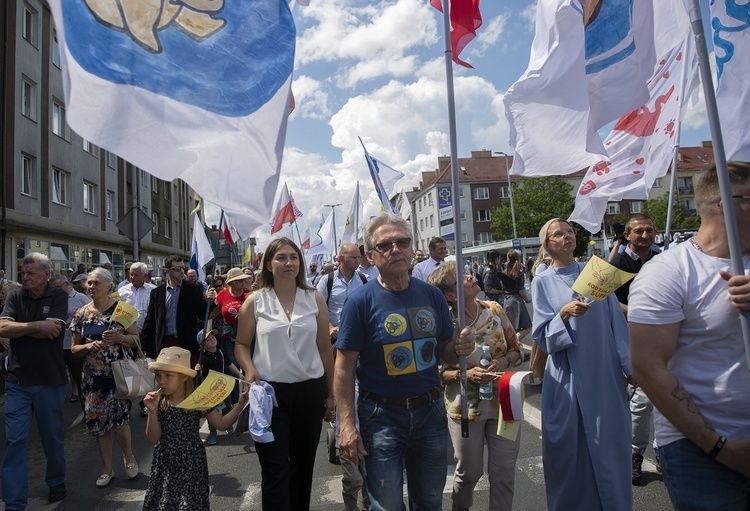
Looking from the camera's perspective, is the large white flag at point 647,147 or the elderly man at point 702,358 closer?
the elderly man at point 702,358

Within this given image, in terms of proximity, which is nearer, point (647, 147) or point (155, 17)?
point (155, 17)

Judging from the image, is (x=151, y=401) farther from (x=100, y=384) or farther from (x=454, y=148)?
(x=454, y=148)

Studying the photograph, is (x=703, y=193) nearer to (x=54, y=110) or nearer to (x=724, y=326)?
(x=724, y=326)

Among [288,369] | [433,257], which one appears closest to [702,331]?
[288,369]

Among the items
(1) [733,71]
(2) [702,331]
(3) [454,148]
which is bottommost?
(2) [702,331]

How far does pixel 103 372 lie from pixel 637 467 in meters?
4.73

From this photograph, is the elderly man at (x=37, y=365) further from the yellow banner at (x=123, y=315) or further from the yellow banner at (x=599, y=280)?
the yellow banner at (x=599, y=280)

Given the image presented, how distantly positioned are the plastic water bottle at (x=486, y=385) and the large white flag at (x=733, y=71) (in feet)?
5.93

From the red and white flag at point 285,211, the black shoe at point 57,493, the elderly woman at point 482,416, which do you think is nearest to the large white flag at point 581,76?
the elderly woman at point 482,416

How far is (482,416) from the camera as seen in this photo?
3.57 meters

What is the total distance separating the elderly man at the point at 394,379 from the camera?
2.89 metres

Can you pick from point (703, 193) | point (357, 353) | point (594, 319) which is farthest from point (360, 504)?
point (703, 193)

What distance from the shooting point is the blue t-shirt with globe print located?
9.72 feet

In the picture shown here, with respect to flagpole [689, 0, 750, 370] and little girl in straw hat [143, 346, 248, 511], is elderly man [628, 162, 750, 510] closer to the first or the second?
flagpole [689, 0, 750, 370]
